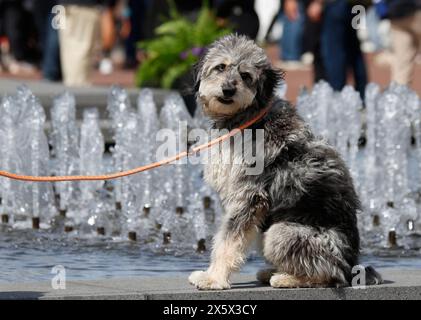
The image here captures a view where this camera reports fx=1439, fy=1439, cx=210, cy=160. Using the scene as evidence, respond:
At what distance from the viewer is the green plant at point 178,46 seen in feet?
51.1

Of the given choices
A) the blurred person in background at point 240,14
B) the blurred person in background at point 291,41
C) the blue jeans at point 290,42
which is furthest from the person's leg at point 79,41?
the blue jeans at point 290,42

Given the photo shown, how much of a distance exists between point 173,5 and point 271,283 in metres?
10.4

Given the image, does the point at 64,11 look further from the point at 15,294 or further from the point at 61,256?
the point at 15,294

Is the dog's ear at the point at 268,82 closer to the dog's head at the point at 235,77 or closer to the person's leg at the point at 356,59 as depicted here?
the dog's head at the point at 235,77

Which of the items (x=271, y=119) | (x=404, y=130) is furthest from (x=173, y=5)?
(x=271, y=119)

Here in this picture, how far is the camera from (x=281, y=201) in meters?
7.09

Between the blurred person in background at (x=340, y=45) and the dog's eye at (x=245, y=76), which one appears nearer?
the dog's eye at (x=245, y=76)

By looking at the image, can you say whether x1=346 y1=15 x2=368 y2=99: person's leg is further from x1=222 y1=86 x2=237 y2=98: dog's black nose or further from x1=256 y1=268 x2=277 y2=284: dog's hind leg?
x1=222 y1=86 x2=237 y2=98: dog's black nose

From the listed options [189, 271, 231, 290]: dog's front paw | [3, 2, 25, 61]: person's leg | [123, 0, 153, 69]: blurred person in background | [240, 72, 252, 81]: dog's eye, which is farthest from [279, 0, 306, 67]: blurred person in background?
[189, 271, 231, 290]: dog's front paw

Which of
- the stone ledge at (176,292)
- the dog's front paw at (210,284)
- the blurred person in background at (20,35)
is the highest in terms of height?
the blurred person in background at (20,35)

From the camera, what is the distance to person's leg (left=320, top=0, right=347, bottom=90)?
16859mm

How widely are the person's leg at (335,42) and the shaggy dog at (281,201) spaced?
972 cm

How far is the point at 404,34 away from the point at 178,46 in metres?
2.64
